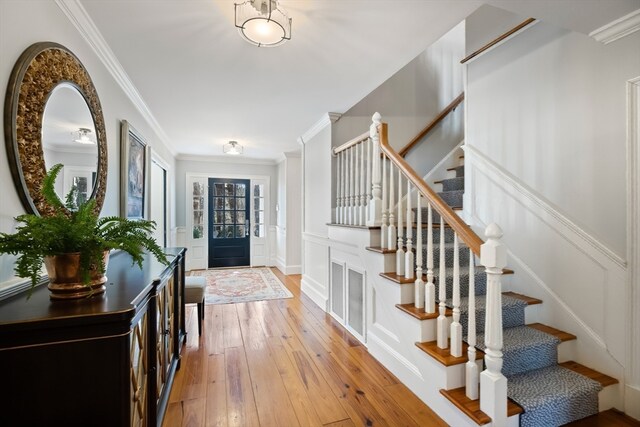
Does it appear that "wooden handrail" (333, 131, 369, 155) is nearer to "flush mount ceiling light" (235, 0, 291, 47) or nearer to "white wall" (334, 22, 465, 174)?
"white wall" (334, 22, 465, 174)

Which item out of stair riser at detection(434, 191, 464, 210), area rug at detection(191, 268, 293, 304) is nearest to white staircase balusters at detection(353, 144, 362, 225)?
stair riser at detection(434, 191, 464, 210)

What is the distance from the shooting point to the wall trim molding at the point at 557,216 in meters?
1.87

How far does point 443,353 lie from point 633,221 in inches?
52.9

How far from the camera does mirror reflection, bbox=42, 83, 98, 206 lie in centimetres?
145

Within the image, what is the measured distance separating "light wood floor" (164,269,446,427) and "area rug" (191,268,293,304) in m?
0.94

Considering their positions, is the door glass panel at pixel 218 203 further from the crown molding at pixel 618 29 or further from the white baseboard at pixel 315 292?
the crown molding at pixel 618 29

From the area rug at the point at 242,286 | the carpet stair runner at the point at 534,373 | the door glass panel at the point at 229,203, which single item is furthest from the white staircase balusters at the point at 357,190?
the door glass panel at the point at 229,203

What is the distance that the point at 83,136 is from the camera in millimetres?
1773

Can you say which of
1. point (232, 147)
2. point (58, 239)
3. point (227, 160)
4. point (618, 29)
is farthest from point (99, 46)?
point (227, 160)

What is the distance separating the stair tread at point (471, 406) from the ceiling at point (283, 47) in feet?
6.96

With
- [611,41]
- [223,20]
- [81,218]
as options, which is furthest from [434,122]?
[81,218]

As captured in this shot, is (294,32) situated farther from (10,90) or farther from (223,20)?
(10,90)

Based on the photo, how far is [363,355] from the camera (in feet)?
8.45

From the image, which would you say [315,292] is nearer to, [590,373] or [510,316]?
[510,316]
